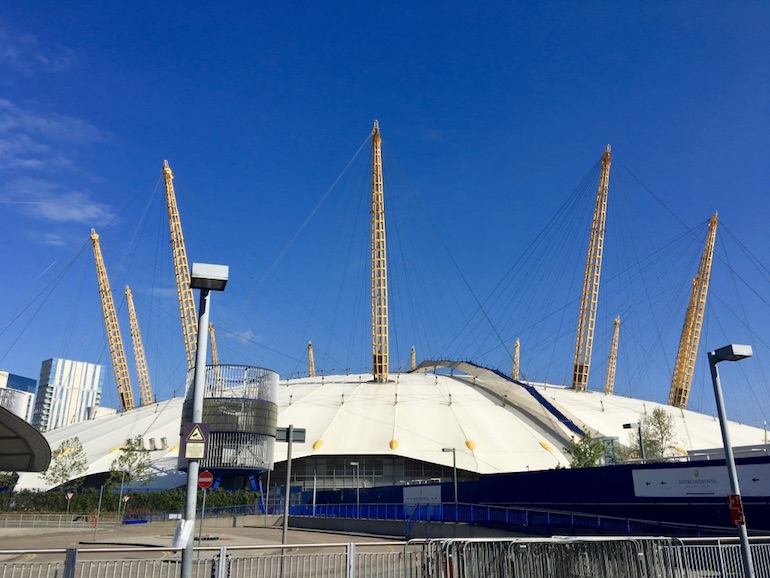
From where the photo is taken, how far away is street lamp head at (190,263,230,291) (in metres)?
11.4

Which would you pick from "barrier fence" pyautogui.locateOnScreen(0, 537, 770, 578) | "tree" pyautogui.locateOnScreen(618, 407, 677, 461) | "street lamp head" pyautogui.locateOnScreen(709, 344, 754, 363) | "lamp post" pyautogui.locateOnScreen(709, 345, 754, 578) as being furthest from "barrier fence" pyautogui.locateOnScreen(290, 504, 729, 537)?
"tree" pyautogui.locateOnScreen(618, 407, 677, 461)

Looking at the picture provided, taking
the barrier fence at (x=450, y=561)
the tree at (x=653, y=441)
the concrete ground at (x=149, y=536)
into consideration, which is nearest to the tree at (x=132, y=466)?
the concrete ground at (x=149, y=536)

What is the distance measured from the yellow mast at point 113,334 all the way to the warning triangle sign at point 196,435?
10587cm

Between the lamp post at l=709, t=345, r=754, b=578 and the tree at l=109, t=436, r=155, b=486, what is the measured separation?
57253 mm

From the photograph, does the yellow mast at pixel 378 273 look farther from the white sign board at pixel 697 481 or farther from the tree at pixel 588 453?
the white sign board at pixel 697 481

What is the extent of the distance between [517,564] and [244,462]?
47.3 m

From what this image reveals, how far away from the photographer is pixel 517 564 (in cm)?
1324

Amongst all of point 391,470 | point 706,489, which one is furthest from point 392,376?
point 706,489

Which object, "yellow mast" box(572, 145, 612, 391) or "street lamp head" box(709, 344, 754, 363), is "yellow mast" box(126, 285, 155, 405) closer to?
"yellow mast" box(572, 145, 612, 391)

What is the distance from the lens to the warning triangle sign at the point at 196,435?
1066cm

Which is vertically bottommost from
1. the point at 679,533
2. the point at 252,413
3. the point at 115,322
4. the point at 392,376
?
the point at 679,533

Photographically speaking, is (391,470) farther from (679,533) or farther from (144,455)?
(679,533)

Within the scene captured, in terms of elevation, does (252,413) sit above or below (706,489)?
above

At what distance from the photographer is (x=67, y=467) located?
66.8m
